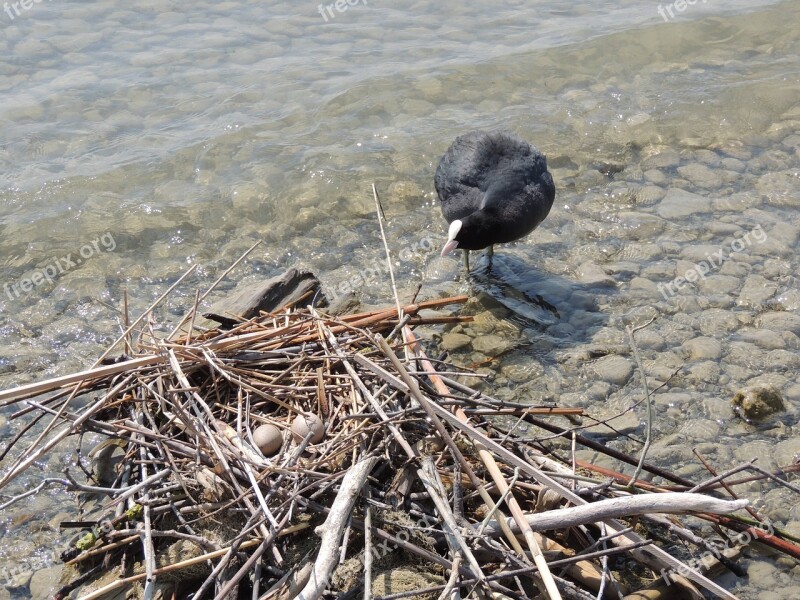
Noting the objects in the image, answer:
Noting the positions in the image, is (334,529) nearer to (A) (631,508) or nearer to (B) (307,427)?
(B) (307,427)

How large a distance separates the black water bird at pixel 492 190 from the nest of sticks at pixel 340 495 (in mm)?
1758

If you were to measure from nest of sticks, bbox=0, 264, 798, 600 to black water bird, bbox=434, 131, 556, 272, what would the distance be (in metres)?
1.76

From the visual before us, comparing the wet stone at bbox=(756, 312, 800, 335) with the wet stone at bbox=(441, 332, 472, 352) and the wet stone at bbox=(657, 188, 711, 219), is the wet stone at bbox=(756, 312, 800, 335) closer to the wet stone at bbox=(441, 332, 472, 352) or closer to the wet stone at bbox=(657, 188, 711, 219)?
the wet stone at bbox=(657, 188, 711, 219)

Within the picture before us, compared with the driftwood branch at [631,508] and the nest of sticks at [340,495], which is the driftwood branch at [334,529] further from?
the driftwood branch at [631,508]

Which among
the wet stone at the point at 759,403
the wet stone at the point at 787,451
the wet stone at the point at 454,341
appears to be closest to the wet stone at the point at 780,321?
the wet stone at the point at 759,403

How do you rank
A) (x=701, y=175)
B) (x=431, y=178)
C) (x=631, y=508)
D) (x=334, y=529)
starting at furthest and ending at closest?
(x=431, y=178) → (x=701, y=175) → (x=631, y=508) → (x=334, y=529)

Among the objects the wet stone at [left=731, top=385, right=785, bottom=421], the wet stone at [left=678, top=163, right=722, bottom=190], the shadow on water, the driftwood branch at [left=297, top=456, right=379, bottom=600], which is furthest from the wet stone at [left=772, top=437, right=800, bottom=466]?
the wet stone at [left=678, top=163, right=722, bottom=190]

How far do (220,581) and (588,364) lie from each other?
2.39 metres

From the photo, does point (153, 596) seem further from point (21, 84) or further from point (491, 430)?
point (21, 84)

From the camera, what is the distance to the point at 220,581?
2.38 metres

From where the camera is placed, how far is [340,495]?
7.60 ft

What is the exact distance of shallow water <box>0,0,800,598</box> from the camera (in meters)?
4.18

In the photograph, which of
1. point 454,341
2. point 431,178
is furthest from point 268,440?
point 431,178

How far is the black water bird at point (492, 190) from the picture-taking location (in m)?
4.62
